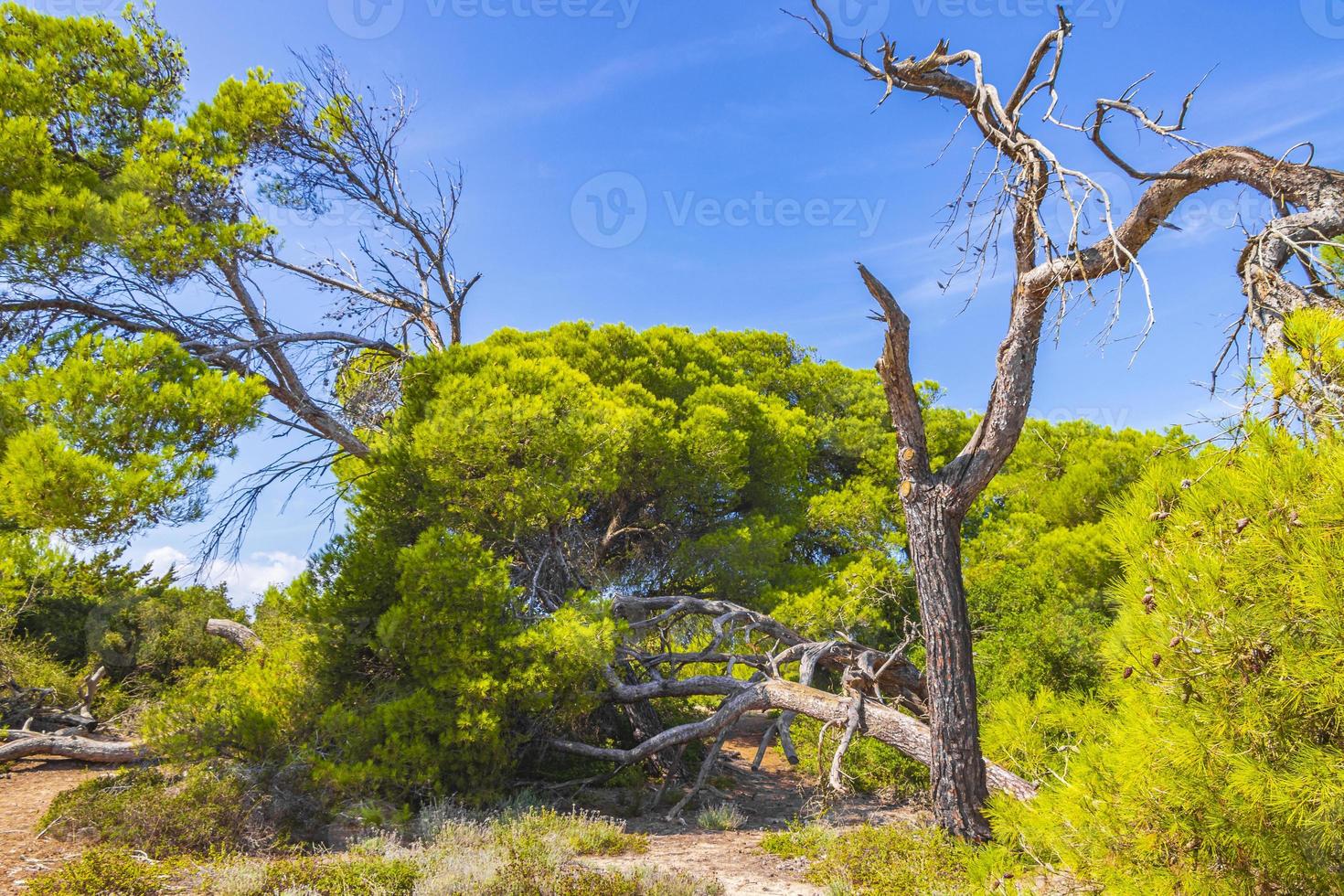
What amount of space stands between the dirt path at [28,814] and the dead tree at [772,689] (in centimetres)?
457

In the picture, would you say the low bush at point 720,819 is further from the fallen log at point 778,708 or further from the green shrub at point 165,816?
the green shrub at point 165,816

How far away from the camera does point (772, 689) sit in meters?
8.04

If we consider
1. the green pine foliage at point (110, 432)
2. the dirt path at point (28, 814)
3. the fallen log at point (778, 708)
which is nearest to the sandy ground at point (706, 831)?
the dirt path at point (28, 814)

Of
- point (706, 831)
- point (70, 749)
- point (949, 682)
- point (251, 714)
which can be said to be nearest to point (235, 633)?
point (70, 749)

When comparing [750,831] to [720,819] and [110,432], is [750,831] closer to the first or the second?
[720,819]

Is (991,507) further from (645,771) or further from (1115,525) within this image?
(1115,525)

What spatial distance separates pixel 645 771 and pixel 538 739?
7.85 feet

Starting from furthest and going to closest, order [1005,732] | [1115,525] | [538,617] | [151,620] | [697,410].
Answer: [151,620]
[697,410]
[538,617]
[1005,732]
[1115,525]

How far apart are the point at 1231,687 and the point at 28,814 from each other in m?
10.4

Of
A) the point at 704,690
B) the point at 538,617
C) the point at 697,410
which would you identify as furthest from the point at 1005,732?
the point at 697,410

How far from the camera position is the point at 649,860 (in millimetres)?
6527

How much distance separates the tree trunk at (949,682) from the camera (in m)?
5.58

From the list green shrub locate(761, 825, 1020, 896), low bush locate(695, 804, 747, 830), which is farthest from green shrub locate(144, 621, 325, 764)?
green shrub locate(761, 825, 1020, 896)

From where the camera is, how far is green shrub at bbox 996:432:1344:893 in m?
2.34
